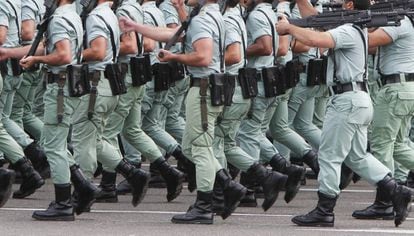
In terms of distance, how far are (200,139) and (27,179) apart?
248 cm

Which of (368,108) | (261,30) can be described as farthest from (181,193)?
(368,108)

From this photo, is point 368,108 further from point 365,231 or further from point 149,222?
point 149,222

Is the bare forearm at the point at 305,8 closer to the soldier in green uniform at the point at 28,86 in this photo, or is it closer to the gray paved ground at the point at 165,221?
the gray paved ground at the point at 165,221

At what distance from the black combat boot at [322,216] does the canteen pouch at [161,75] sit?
11.1 feet

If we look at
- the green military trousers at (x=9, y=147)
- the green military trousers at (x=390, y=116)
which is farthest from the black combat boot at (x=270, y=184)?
the green military trousers at (x=9, y=147)

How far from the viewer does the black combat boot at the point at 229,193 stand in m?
14.0

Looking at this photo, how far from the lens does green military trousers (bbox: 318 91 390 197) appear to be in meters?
13.6

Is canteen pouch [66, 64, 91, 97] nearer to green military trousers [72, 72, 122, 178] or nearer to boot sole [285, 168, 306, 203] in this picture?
green military trousers [72, 72, 122, 178]

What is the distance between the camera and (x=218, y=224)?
45.5 ft

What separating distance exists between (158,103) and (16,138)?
1474 mm

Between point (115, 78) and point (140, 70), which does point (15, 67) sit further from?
point (115, 78)

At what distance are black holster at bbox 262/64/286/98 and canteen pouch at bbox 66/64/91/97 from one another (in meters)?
2.10

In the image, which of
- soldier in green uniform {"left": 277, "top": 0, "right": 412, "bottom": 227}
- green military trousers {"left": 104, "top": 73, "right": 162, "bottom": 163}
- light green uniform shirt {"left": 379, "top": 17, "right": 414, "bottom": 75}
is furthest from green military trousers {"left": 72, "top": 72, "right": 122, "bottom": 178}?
light green uniform shirt {"left": 379, "top": 17, "right": 414, "bottom": 75}

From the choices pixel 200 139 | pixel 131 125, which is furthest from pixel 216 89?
pixel 131 125
